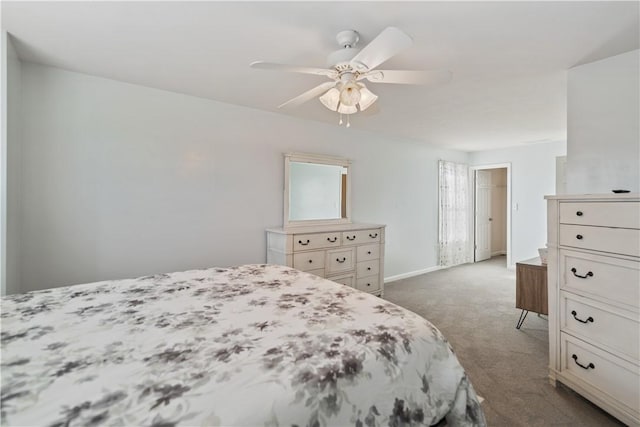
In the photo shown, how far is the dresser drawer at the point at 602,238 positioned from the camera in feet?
5.16

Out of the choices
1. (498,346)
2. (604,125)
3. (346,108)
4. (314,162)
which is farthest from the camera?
(314,162)

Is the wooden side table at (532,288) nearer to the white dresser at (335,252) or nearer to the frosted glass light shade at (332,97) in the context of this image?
the white dresser at (335,252)

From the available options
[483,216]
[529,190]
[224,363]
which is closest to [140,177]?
[224,363]

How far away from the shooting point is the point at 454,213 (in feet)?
18.6

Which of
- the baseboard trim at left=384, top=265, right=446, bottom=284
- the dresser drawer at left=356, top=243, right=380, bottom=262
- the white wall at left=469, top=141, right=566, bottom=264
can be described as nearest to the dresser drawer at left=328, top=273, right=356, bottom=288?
the dresser drawer at left=356, top=243, right=380, bottom=262

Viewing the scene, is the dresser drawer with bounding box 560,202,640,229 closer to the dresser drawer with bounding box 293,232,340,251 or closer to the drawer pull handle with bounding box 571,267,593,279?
the drawer pull handle with bounding box 571,267,593,279

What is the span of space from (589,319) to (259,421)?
2.08m

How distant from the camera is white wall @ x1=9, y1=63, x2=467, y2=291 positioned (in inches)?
89.0

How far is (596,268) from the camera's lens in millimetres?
1736

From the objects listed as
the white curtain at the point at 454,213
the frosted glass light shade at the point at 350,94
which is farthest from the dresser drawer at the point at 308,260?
the white curtain at the point at 454,213

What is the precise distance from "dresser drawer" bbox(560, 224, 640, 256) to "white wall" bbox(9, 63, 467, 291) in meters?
2.66

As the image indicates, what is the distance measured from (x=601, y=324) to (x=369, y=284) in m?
2.19

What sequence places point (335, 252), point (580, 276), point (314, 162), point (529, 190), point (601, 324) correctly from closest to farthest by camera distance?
point (601, 324) < point (580, 276) < point (335, 252) < point (314, 162) < point (529, 190)

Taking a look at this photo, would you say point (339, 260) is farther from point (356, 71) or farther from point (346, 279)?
point (356, 71)
